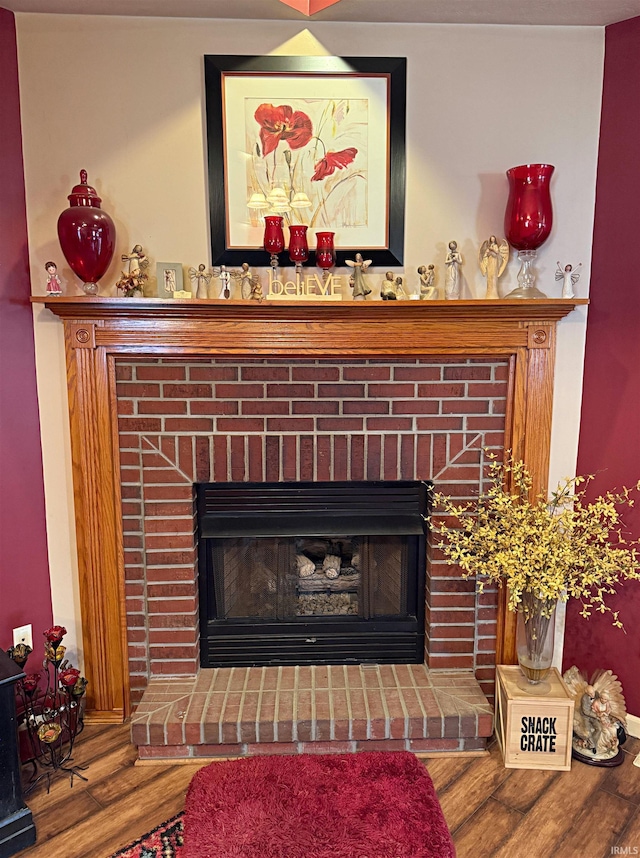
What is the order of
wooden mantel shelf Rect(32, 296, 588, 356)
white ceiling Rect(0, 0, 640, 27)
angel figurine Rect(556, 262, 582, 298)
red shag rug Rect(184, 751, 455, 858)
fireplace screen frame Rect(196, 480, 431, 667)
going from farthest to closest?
fireplace screen frame Rect(196, 480, 431, 667) < angel figurine Rect(556, 262, 582, 298) < wooden mantel shelf Rect(32, 296, 588, 356) < white ceiling Rect(0, 0, 640, 27) < red shag rug Rect(184, 751, 455, 858)

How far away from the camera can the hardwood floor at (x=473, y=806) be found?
1.62 m

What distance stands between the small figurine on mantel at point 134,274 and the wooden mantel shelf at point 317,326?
0.08 m

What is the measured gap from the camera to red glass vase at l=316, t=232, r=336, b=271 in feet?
6.23

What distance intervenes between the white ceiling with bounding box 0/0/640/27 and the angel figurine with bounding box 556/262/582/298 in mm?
769

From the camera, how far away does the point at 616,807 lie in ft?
5.74

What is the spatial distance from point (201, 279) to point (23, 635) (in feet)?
4.58

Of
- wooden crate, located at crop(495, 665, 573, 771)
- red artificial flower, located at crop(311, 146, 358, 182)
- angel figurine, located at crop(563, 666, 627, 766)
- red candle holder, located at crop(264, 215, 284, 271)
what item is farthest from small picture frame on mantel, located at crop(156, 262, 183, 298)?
angel figurine, located at crop(563, 666, 627, 766)

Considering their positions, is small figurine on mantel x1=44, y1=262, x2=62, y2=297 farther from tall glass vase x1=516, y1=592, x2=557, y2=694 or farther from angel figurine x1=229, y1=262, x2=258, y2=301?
tall glass vase x1=516, y1=592, x2=557, y2=694

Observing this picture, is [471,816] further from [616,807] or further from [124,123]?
[124,123]

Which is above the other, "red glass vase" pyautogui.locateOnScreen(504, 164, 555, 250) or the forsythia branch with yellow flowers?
"red glass vase" pyautogui.locateOnScreen(504, 164, 555, 250)

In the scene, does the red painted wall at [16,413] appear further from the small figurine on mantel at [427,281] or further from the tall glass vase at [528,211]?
the tall glass vase at [528,211]

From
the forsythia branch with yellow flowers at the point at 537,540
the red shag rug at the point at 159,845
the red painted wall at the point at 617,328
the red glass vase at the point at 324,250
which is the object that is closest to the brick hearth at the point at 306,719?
the red shag rug at the point at 159,845

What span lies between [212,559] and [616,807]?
1.55 m

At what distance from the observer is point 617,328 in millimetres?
1959
